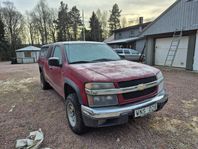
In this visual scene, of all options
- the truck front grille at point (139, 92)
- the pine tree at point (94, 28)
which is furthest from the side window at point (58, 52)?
the pine tree at point (94, 28)

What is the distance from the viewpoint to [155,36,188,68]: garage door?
35.6 feet

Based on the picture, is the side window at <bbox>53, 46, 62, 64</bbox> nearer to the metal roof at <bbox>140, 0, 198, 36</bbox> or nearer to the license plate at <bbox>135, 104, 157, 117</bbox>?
the license plate at <bbox>135, 104, 157, 117</bbox>

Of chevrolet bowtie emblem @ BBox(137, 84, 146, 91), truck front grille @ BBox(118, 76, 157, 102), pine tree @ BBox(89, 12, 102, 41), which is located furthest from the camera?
pine tree @ BBox(89, 12, 102, 41)

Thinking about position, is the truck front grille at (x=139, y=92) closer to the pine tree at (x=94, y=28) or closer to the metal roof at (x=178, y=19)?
the metal roof at (x=178, y=19)

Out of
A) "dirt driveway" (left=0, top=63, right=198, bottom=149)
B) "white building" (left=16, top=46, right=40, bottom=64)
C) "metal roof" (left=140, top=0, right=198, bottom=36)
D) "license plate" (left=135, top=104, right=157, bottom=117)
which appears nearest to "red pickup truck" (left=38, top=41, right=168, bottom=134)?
"license plate" (left=135, top=104, right=157, bottom=117)

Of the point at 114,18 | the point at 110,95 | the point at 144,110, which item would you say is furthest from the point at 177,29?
the point at 114,18

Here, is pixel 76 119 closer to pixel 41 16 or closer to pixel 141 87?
pixel 141 87

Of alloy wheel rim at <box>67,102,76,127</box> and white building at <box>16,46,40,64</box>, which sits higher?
white building at <box>16,46,40,64</box>

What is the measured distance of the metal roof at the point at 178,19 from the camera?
1011 cm

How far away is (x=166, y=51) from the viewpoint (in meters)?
12.2

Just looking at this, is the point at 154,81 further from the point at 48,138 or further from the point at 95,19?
the point at 95,19

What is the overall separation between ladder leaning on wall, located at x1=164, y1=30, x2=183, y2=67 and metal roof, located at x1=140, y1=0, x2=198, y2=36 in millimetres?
410

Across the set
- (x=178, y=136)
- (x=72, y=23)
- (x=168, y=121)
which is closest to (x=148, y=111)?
(x=178, y=136)

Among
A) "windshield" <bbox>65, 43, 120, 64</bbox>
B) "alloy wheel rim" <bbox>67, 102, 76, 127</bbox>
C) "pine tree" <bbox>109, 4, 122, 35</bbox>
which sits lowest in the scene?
"alloy wheel rim" <bbox>67, 102, 76, 127</bbox>
